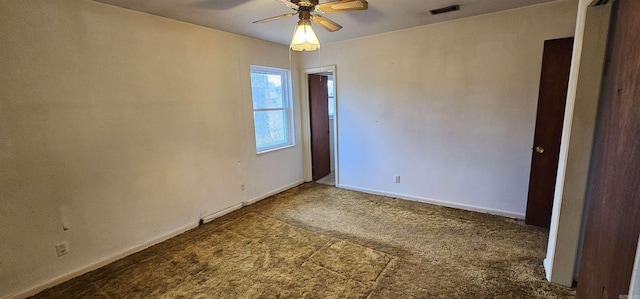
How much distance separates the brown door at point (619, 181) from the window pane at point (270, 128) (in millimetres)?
3574

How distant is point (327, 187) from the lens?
4.56m

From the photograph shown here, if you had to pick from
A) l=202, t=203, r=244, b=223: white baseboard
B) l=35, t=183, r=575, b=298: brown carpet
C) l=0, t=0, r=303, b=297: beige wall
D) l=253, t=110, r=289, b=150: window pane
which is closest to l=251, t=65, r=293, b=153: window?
l=253, t=110, r=289, b=150: window pane

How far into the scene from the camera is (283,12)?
268cm

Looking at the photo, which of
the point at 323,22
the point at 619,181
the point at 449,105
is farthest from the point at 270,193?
the point at 619,181

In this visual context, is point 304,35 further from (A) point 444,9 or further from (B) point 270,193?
(B) point 270,193

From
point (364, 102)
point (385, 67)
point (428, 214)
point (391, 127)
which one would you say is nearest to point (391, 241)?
point (428, 214)

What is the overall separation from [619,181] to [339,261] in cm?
194

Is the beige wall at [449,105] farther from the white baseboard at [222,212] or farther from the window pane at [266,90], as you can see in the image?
the white baseboard at [222,212]

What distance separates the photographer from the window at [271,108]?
3947 mm

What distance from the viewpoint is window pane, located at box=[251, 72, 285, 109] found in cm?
390

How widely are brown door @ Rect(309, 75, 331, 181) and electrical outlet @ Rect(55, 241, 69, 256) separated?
3.43 m

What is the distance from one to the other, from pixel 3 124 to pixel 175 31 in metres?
1.63

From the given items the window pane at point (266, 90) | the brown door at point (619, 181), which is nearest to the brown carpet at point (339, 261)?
the brown door at point (619, 181)

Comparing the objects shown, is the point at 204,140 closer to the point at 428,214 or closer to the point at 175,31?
the point at 175,31
